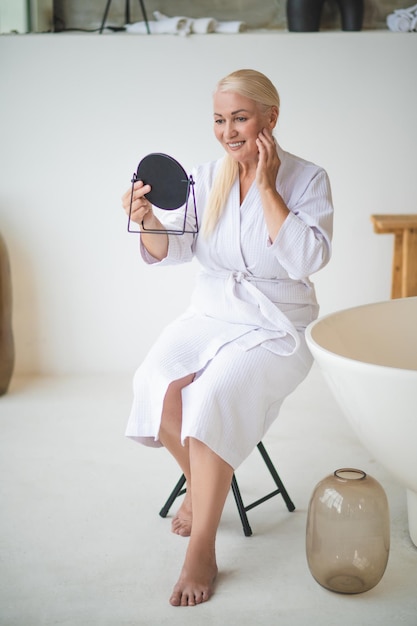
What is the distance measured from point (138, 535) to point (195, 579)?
1.19 feet

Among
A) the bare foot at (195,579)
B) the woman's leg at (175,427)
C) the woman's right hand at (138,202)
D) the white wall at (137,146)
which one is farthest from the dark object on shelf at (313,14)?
the bare foot at (195,579)

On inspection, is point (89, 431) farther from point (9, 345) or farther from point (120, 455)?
point (9, 345)

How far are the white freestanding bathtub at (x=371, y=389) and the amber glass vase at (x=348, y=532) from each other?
0.34 ft

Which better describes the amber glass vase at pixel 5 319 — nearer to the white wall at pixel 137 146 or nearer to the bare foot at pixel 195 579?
the white wall at pixel 137 146

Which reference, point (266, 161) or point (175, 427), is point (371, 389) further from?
point (266, 161)

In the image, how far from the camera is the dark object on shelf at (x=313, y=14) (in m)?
3.65

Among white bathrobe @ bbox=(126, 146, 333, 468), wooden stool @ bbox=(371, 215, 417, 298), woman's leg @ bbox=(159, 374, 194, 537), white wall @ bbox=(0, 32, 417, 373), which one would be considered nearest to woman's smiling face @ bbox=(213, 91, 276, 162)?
white bathrobe @ bbox=(126, 146, 333, 468)

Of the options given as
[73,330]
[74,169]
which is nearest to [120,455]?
[73,330]

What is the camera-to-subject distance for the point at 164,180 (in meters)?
2.16

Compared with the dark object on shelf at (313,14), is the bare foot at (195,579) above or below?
below

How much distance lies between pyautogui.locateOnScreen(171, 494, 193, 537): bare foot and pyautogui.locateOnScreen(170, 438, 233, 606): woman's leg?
10.2 inches

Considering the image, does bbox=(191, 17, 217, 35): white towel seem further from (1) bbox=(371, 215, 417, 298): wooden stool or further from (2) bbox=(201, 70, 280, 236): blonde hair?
(2) bbox=(201, 70, 280, 236): blonde hair

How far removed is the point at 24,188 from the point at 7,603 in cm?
232

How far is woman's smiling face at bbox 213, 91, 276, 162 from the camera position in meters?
2.20
